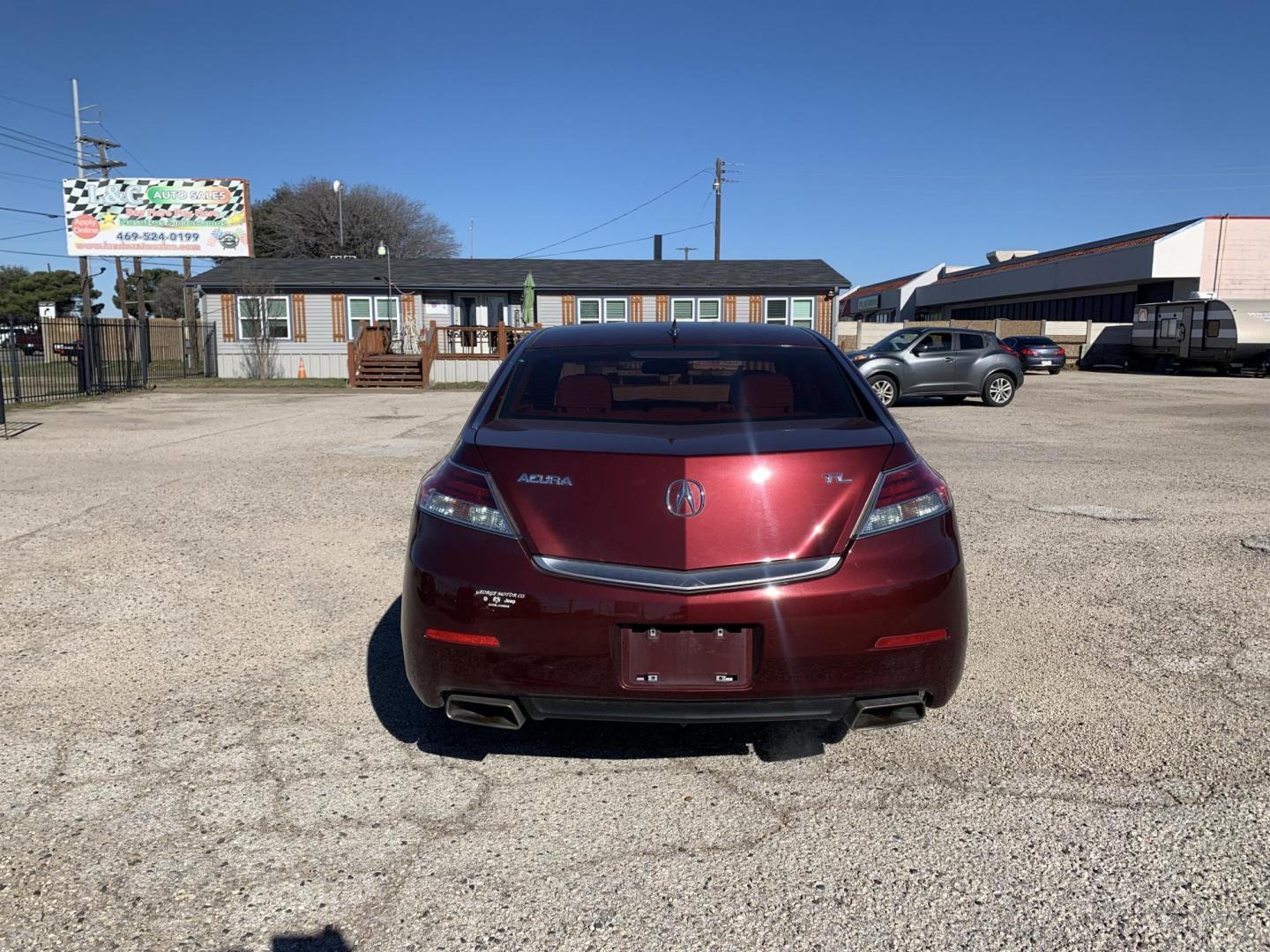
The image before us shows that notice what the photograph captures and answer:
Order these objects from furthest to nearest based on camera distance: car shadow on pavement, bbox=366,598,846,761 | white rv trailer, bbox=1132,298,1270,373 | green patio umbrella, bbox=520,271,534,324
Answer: white rv trailer, bbox=1132,298,1270,373 < green patio umbrella, bbox=520,271,534,324 < car shadow on pavement, bbox=366,598,846,761

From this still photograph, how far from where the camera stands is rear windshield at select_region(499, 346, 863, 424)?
126 inches

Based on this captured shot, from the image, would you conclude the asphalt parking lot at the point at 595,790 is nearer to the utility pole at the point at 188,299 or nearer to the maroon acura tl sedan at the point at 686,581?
the maroon acura tl sedan at the point at 686,581

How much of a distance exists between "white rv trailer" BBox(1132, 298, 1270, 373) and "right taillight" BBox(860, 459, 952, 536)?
32.8 meters

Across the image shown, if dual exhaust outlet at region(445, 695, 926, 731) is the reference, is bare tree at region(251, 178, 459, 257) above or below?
above

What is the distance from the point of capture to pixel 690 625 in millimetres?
2537

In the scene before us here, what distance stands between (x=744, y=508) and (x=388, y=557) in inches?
151

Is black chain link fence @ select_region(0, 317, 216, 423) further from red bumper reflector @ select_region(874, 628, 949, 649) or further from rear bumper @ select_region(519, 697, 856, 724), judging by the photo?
red bumper reflector @ select_region(874, 628, 949, 649)

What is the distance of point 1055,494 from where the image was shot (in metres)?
8.08

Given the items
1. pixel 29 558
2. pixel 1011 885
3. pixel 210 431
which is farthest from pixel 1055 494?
pixel 210 431

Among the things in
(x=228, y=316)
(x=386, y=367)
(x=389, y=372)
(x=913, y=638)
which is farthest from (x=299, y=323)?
(x=913, y=638)

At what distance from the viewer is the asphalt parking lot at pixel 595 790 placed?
2.27 metres

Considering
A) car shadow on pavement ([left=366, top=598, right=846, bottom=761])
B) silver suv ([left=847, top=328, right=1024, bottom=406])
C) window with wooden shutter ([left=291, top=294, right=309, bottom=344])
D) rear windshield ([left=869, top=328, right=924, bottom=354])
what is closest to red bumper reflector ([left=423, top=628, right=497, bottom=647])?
car shadow on pavement ([left=366, top=598, right=846, bottom=761])

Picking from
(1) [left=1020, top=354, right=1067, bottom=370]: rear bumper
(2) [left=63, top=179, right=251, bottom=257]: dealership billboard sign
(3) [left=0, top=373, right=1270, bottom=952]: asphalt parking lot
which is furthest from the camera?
(1) [left=1020, top=354, right=1067, bottom=370]: rear bumper

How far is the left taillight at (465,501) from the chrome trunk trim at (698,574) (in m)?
0.23
